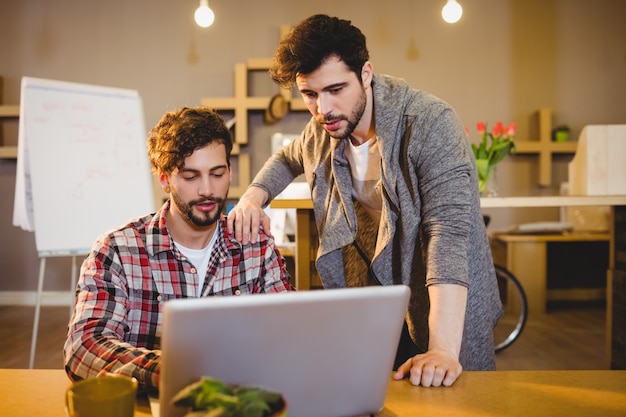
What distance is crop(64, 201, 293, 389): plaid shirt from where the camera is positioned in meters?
1.02

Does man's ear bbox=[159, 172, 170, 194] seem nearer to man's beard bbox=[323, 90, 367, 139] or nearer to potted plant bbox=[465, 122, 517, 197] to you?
man's beard bbox=[323, 90, 367, 139]

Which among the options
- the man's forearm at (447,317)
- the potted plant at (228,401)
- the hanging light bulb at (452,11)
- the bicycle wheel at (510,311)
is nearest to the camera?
the potted plant at (228,401)

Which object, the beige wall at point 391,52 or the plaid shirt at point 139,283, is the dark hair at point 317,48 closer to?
the plaid shirt at point 139,283

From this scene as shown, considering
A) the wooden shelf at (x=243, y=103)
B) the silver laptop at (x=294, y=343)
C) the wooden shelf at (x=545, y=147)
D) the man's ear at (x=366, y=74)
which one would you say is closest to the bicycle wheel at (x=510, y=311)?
the wooden shelf at (x=545, y=147)

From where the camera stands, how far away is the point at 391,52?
4.38m

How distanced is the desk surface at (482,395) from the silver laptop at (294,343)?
0.46ft

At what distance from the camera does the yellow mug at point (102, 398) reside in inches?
23.8

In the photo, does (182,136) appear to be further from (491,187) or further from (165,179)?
(491,187)

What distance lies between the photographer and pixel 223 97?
4.45 meters

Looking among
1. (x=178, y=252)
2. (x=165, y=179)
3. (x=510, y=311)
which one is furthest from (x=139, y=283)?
(x=510, y=311)

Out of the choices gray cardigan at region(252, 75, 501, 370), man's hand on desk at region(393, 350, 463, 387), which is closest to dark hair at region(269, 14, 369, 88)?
gray cardigan at region(252, 75, 501, 370)

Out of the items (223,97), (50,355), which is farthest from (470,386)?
(223,97)

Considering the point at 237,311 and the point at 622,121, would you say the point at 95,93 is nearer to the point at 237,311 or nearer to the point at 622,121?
the point at 237,311

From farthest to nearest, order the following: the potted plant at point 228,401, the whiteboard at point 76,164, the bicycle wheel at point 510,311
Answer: the bicycle wheel at point 510,311
the whiteboard at point 76,164
the potted plant at point 228,401
